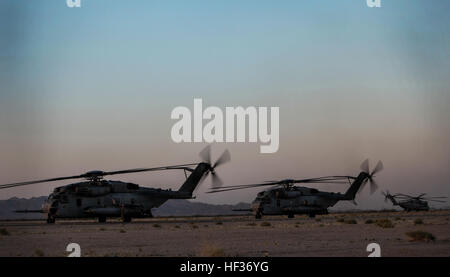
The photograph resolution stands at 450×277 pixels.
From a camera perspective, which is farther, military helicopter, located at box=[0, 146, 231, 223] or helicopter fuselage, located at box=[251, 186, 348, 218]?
helicopter fuselage, located at box=[251, 186, 348, 218]

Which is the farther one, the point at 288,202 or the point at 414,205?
the point at 414,205

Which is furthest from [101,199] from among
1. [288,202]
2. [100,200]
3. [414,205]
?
[414,205]

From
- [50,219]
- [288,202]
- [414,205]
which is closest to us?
[50,219]

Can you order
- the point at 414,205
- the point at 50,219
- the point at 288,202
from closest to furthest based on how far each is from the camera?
the point at 50,219
the point at 288,202
the point at 414,205

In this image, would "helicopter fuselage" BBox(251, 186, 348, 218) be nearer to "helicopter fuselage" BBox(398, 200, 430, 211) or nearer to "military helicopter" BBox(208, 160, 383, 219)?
"military helicopter" BBox(208, 160, 383, 219)

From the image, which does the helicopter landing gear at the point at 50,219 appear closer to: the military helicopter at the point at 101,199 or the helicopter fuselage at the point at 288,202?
the military helicopter at the point at 101,199

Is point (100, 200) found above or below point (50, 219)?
above

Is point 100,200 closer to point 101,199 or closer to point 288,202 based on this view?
point 101,199

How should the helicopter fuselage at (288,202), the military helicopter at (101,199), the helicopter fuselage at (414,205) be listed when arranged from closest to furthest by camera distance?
the military helicopter at (101,199), the helicopter fuselage at (288,202), the helicopter fuselage at (414,205)

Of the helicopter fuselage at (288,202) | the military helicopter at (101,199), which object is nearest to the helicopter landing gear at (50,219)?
the military helicopter at (101,199)

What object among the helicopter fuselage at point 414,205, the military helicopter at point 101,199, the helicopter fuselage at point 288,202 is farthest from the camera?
the helicopter fuselage at point 414,205

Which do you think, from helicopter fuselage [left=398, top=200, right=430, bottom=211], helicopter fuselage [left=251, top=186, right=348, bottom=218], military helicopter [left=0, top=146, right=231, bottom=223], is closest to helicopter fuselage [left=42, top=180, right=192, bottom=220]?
military helicopter [left=0, top=146, right=231, bottom=223]
